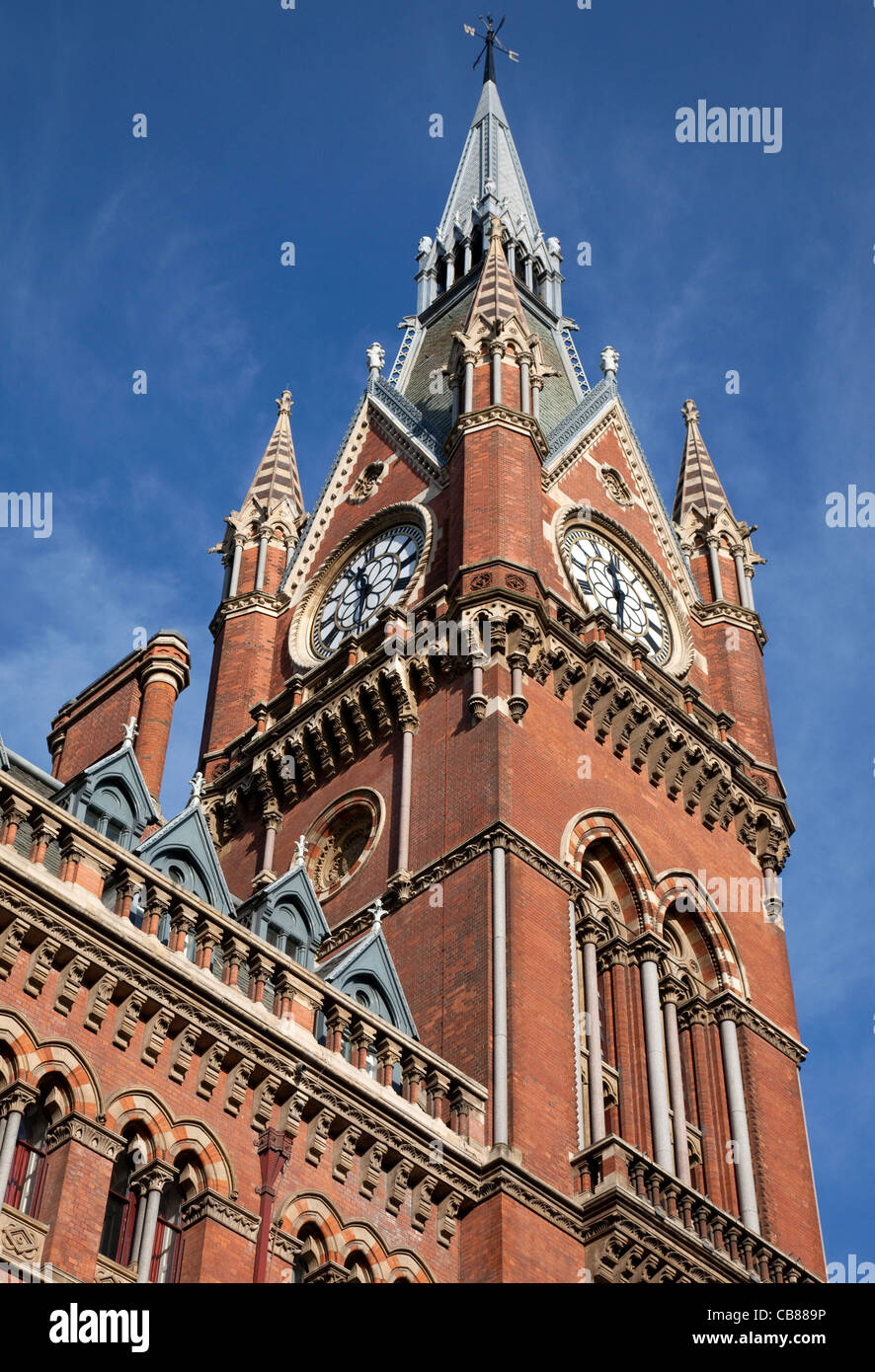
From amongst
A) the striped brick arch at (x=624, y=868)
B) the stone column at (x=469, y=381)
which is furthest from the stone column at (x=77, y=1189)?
the stone column at (x=469, y=381)

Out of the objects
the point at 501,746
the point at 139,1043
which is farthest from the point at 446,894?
the point at 139,1043

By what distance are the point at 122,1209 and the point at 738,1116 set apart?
535 inches

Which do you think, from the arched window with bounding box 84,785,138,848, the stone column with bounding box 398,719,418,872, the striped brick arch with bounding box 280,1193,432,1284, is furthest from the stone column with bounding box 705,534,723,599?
the striped brick arch with bounding box 280,1193,432,1284

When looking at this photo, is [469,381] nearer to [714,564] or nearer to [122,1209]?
[714,564]

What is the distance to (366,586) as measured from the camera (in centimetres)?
4047

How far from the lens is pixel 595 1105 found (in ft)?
97.6

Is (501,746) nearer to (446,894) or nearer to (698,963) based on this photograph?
(446,894)

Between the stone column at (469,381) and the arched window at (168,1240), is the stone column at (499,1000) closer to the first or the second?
the arched window at (168,1240)

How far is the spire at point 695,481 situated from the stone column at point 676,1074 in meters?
15.7

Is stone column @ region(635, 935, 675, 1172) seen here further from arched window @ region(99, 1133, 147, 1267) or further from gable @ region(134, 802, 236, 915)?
arched window @ region(99, 1133, 147, 1267)

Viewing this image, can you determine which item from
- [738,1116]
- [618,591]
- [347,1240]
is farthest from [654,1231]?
[618,591]

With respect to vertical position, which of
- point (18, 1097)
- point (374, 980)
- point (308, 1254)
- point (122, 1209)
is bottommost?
point (122, 1209)

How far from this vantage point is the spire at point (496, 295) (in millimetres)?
41812

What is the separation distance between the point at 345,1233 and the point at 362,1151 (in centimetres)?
121
